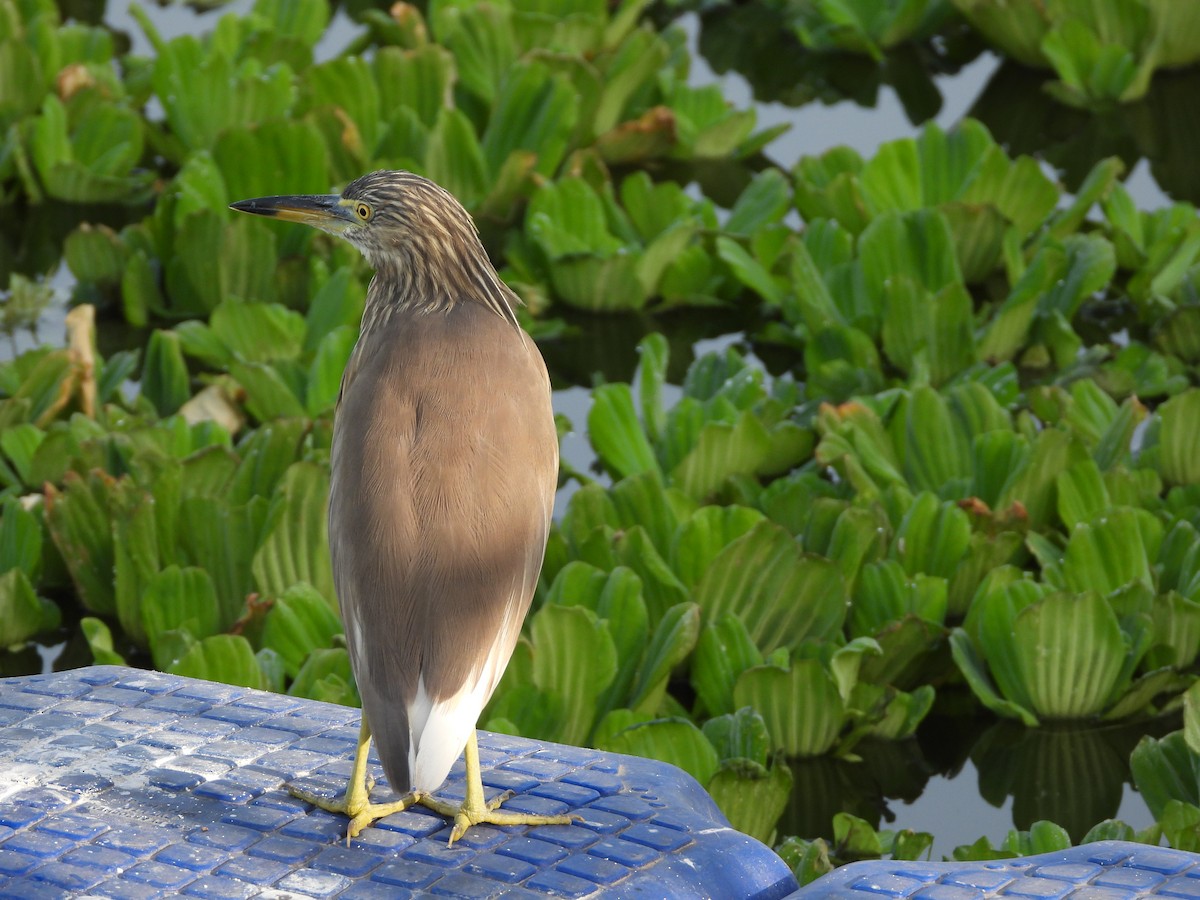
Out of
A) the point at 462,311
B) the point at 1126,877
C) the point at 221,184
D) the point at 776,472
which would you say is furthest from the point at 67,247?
the point at 1126,877

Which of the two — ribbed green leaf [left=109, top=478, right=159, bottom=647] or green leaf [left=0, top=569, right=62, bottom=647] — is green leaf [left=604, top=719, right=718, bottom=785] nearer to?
ribbed green leaf [left=109, top=478, right=159, bottom=647]

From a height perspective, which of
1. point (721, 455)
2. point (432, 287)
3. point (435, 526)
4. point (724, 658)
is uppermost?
point (432, 287)

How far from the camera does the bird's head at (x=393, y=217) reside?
271cm

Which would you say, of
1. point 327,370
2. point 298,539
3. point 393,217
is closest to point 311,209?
point 393,217

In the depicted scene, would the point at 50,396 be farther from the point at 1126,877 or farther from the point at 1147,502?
the point at 1126,877

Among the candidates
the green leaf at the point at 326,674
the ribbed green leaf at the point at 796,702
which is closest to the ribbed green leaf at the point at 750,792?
the ribbed green leaf at the point at 796,702

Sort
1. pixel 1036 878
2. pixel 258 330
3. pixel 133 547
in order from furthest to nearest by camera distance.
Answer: pixel 258 330 < pixel 133 547 < pixel 1036 878

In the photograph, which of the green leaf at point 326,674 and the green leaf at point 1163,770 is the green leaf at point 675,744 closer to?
the green leaf at point 326,674

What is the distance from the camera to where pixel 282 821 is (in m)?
2.52

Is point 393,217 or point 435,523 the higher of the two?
point 393,217

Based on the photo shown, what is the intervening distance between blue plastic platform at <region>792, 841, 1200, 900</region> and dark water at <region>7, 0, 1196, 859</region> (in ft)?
4.12

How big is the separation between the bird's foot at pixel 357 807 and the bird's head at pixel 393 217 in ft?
2.67

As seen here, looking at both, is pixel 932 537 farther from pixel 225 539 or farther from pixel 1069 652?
pixel 225 539

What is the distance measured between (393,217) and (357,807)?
90 centimetres
